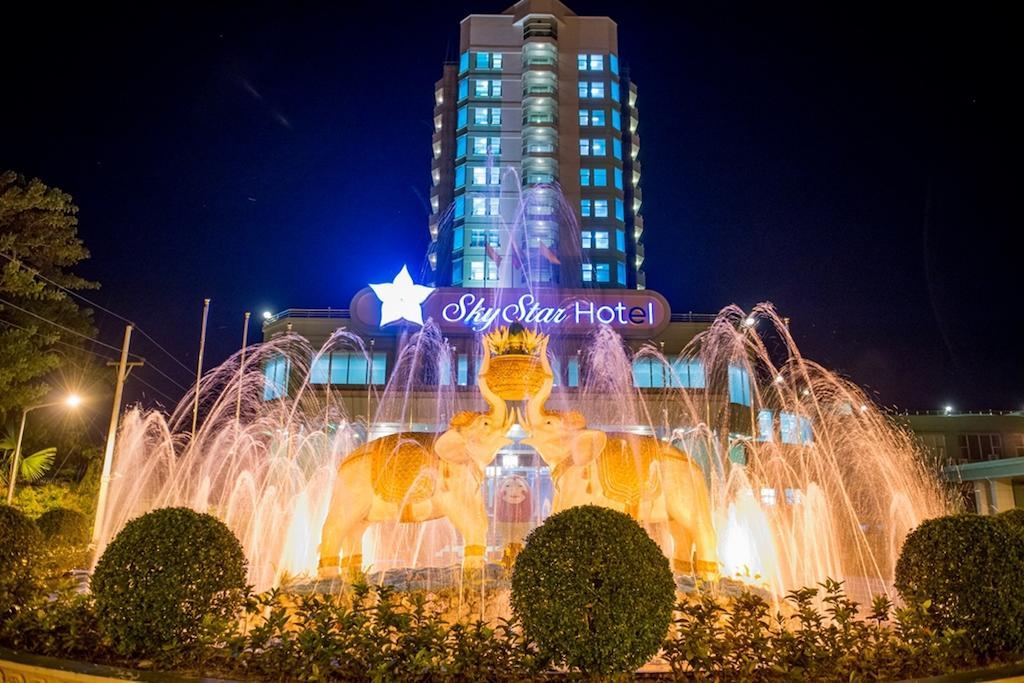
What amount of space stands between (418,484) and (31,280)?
1639 cm

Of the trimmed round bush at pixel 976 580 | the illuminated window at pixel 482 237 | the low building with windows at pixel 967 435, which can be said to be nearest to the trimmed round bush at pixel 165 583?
the trimmed round bush at pixel 976 580

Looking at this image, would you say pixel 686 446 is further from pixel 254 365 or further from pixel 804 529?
pixel 254 365

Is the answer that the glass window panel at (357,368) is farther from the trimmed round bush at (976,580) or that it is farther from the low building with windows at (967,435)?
the low building with windows at (967,435)

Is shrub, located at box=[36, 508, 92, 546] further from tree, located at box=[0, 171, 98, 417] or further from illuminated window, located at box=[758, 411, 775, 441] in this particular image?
illuminated window, located at box=[758, 411, 775, 441]

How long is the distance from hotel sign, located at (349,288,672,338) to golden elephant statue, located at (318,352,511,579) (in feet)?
77.2

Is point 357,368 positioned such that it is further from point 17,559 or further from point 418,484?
point 17,559

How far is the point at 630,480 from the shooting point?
8.88m

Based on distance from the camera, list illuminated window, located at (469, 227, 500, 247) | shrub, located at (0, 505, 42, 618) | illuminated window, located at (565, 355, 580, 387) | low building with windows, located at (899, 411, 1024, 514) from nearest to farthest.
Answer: shrub, located at (0, 505, 42, 618)
illuminated window, located at (565, 355, 580, 387)
low building with windows, located at (899, 411, 1024, 514)
illuminated window, located at (469, 227, 500, 247)

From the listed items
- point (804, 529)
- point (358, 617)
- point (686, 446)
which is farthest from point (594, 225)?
point (358, 617)

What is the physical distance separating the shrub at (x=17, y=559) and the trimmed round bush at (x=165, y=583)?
1.28 meters

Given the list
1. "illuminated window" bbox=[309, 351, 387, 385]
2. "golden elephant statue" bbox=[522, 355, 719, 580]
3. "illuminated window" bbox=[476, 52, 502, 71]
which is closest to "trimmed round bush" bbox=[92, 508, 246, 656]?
"golden elephant statue" bbox=[522, 355, 719, 580]

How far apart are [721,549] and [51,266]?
68.2ft

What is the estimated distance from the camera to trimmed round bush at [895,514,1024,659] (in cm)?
555

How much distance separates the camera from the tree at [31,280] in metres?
19.6
